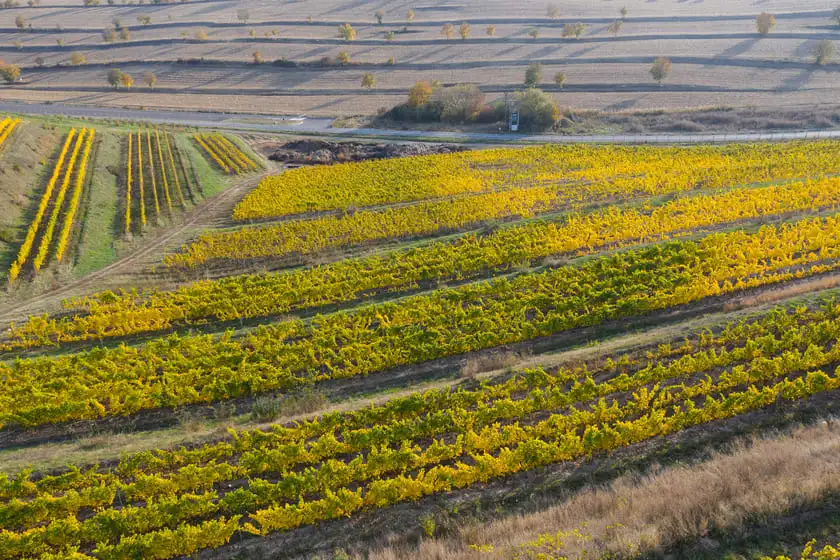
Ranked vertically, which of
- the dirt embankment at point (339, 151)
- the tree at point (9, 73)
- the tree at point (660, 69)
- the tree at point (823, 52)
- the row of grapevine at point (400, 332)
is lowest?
the row of grapevine at point (400, 332)

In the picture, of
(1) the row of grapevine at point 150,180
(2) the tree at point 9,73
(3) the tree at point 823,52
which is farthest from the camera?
(2) the tree at point 9,73

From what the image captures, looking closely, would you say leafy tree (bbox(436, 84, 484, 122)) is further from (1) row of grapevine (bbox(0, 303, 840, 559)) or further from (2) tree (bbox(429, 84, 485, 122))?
(1) row of grapevine (bbox(0, 303, 840, 559))

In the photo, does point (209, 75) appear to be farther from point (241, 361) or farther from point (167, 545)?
point (167, 545)

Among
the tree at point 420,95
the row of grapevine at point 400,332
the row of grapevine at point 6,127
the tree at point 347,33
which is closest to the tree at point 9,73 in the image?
the row of grapevine at point 6,127

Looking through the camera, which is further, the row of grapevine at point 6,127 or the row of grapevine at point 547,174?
the row of grapevine at point 6,127

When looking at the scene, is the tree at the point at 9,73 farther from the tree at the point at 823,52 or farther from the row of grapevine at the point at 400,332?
the tree at the point at 823,52
